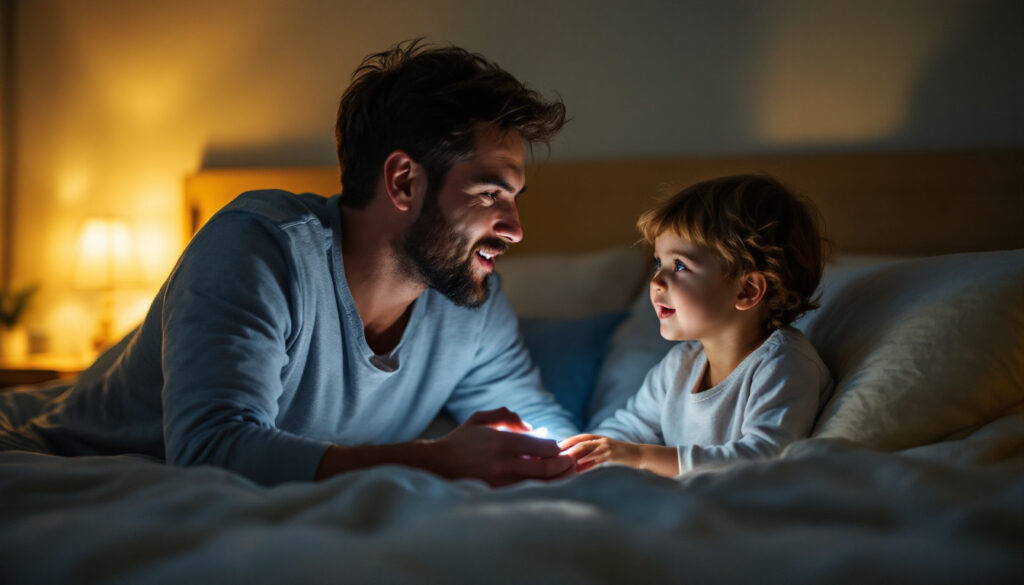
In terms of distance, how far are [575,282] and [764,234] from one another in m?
0.79

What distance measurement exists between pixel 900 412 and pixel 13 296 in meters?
3.46

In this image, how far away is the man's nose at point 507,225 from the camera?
1.44 m

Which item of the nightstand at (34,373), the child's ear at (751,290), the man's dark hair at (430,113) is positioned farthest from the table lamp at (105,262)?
the child's ear at (751,290)

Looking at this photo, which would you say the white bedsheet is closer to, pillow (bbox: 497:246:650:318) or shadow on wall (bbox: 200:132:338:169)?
pillow (bbox: 497:246:650:318)

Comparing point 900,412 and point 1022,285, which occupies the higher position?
point 1022,285

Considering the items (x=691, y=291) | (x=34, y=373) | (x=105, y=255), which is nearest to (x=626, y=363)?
(x=691, y=291)

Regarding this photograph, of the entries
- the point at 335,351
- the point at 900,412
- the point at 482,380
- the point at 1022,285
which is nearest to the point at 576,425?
the point at 482,380

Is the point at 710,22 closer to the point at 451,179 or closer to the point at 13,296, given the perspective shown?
the point at 451,179

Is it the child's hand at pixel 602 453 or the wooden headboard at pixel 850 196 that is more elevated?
the wooden headboard at pixel 850 196

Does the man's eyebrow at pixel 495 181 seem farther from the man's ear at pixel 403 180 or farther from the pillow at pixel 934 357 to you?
the pillow at pixel 934 357

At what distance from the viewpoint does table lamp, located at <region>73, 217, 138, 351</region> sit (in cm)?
298

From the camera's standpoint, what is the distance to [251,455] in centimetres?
95

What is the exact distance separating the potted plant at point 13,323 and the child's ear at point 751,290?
3027mm

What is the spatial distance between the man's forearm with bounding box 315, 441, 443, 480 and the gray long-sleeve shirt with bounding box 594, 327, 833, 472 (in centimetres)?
39
